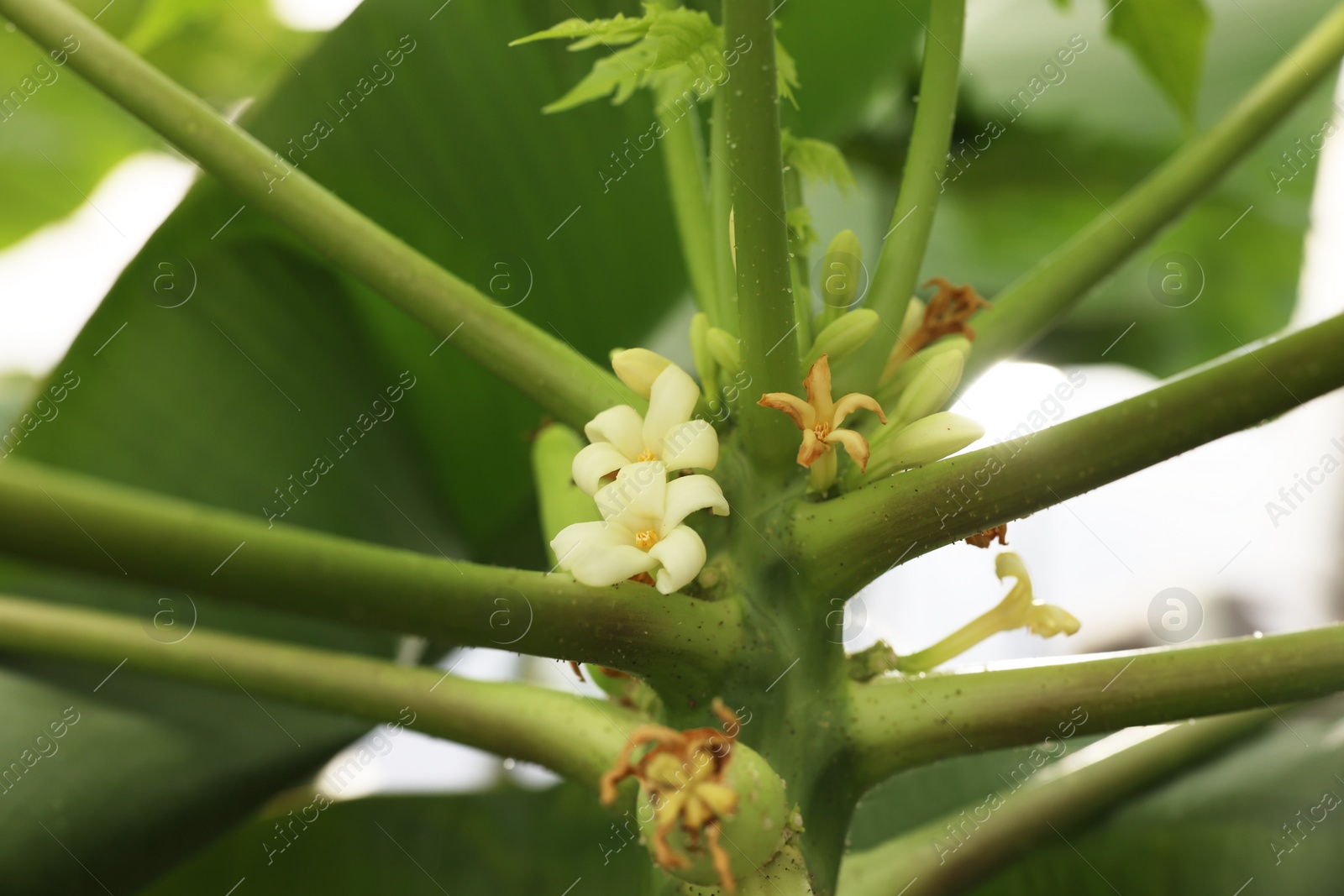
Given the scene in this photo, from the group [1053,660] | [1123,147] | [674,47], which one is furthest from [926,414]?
[1123,147]

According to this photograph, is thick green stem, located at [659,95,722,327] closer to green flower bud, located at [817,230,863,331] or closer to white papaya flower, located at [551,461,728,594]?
green flower bud, located at [817,230,863,331]

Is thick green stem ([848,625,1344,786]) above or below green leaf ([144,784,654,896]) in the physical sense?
below

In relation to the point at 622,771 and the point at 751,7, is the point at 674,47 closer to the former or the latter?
the point at 751,7

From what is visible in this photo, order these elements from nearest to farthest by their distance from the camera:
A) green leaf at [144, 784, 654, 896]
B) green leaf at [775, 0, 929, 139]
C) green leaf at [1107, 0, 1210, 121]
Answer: green leaf at [1107, 0, 1210, 121] → green leaf at [144, 784, 654, 896] → green leaf at [775, 0, 929, 139]

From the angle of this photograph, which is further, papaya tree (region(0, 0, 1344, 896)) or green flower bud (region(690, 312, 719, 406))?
green flower bud (region(690, 312, 719, 406))

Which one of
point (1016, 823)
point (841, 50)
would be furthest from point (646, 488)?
point (841, 50)

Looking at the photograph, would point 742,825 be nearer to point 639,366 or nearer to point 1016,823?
point 639,366

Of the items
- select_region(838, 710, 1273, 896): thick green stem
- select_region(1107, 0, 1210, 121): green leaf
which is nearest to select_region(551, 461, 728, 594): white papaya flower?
select_region(838, 710, 1273, 896): thick green stem
